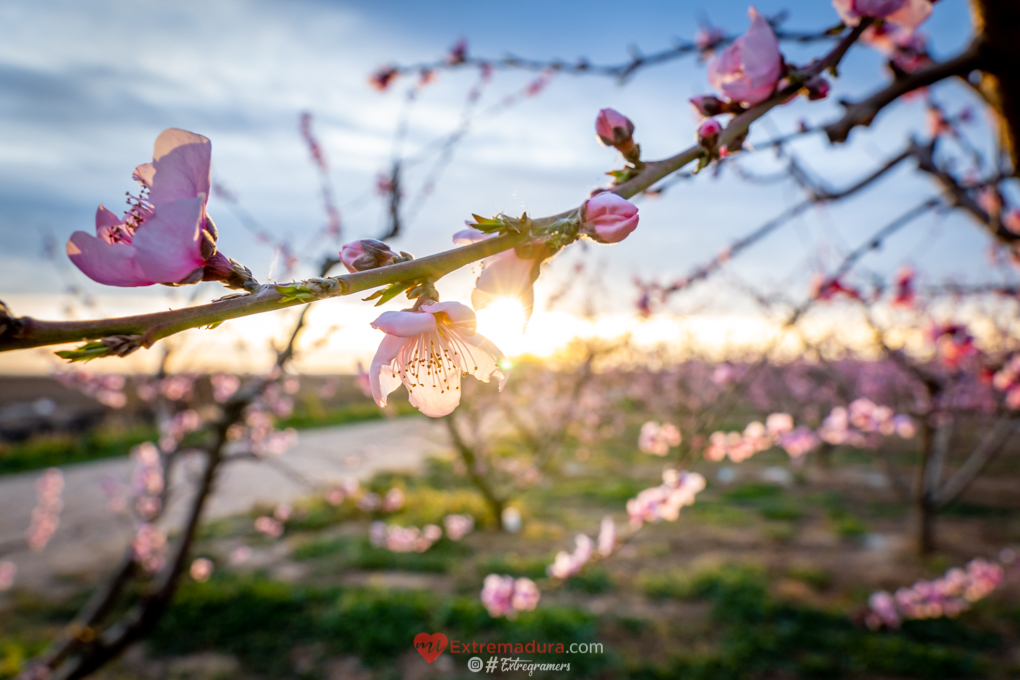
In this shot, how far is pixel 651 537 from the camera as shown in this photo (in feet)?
20.8

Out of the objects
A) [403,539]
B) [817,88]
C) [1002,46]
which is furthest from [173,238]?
[403,539]

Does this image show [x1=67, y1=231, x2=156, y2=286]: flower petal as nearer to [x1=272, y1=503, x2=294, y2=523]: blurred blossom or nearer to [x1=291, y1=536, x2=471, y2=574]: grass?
[x1=291, y1=536, x2=471, y2=574]: grass

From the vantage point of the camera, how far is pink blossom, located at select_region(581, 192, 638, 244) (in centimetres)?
56

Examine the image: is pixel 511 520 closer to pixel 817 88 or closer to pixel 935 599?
pixel 935 599

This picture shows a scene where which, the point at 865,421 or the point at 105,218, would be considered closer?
the point at 105,218

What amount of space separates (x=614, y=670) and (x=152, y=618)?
3548mm

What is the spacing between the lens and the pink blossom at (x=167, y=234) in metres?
0.52

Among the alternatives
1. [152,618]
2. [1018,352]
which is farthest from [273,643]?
[1018,352]

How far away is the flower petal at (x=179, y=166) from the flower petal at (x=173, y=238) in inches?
1.3

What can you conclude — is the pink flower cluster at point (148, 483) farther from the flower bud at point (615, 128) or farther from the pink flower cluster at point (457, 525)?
the flower bud at point (615, 128)

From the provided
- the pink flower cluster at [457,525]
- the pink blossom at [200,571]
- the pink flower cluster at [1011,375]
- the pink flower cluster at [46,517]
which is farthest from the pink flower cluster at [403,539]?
the pink flower cluster at [1011,375]

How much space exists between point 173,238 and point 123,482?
32.0ft

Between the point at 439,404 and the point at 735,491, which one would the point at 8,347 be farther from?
the point at 735,491

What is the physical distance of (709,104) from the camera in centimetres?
82
